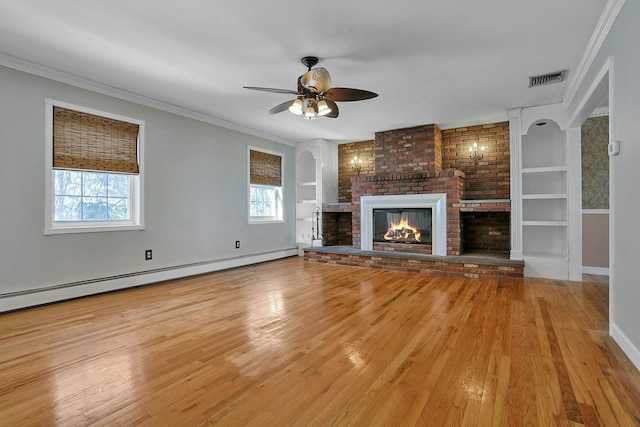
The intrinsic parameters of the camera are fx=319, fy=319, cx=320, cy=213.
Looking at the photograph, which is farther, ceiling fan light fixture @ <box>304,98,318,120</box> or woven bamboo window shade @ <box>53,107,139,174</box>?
woven bamboo window shade @ <box>53,107,139,174</box>

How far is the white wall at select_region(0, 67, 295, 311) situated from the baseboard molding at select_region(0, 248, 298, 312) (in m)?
0.01

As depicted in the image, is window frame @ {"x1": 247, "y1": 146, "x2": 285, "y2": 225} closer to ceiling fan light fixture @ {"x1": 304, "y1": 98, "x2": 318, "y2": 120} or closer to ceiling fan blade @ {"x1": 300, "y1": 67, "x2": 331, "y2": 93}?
ceiling fan light fixture @ {"x1": 304, "y1": 98, "x2": 318, "y2": 120}

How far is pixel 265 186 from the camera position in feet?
20.9

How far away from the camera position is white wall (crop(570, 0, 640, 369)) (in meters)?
2.01

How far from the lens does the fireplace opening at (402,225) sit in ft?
18.5

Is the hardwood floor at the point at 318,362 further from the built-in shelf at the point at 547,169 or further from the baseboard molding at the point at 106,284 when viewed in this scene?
the built-in shelf at the point at 547,169

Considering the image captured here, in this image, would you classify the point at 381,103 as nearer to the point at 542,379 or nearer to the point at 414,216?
the point at 414,216

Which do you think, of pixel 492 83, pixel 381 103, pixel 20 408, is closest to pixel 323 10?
pixel 381 103

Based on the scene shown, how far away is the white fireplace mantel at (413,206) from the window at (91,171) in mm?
3740

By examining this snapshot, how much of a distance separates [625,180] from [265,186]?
5259 mm

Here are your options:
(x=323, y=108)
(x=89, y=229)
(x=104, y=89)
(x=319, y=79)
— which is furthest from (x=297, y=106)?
(x=89, y=229)

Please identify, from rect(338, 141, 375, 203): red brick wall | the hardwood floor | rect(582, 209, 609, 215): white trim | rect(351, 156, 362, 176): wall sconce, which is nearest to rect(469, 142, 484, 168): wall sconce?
rect(582, 209, 609, 215): white trim

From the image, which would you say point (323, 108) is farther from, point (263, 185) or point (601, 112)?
point (601, 112)

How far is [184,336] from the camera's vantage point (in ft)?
8.41
